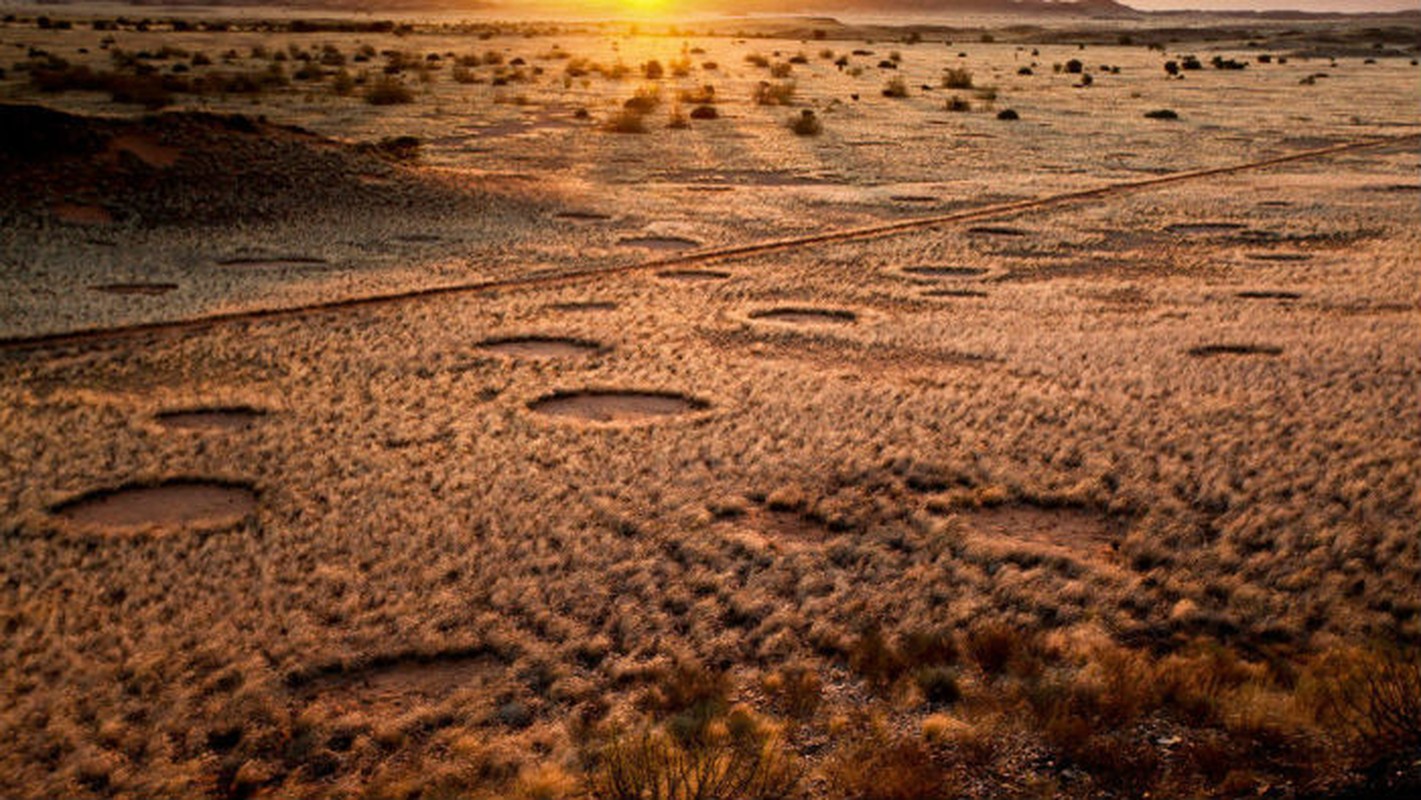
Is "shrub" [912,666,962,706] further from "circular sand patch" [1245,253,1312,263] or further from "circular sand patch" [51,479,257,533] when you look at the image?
"circular sand patch" [1245,253,1312,263]

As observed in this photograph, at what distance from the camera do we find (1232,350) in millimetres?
9031

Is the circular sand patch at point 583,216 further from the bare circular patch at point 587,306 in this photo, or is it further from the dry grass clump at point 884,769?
the dry grass clump at point 884,769

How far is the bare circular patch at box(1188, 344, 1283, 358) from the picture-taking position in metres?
8.91

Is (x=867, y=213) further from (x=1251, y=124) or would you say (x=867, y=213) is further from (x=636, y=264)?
(x=1251, y=124)

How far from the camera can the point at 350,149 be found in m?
17.7

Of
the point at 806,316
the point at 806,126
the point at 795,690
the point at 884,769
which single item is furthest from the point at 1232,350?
the point at 806,126

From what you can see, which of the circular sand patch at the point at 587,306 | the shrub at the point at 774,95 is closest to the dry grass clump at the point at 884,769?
the circular sand patch at the point at 587,306

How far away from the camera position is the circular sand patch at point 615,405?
7.40 meters

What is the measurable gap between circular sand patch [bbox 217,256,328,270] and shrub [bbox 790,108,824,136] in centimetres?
1645

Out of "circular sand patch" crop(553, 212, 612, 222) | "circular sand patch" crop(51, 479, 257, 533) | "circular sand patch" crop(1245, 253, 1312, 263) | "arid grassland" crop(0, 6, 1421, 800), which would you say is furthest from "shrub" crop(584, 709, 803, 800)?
"circular sand patch" crop(553, 212, 612, 222)

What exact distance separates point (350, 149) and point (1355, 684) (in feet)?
54.4

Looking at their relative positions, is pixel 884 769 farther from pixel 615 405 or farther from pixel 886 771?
pixel 615 405

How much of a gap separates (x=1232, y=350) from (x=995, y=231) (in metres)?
5.93

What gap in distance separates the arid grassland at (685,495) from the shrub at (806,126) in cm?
1142
